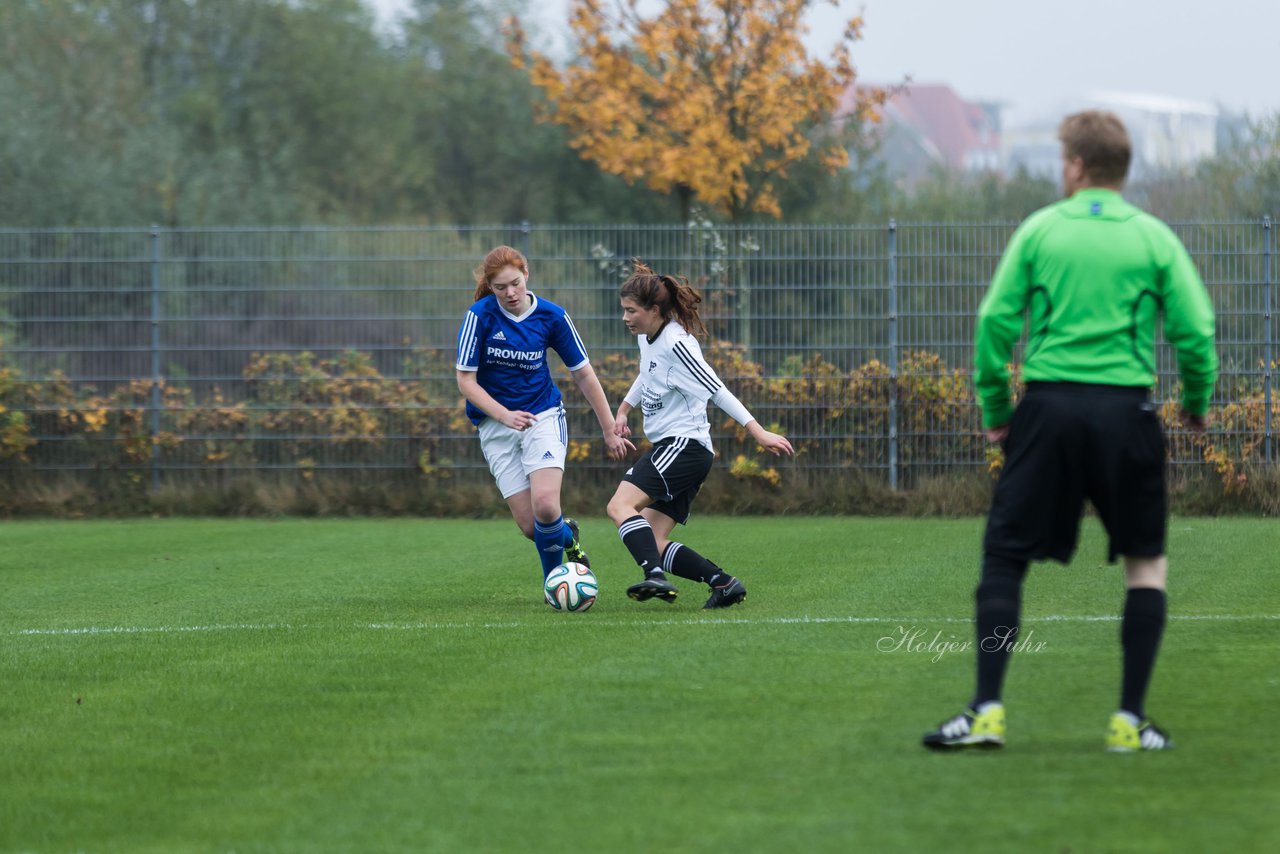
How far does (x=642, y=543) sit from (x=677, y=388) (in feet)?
2.62

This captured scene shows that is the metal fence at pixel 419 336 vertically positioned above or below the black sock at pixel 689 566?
above

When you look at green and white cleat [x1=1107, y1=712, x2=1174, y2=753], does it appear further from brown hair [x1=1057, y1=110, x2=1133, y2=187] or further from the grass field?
brown hair [x1=1057, y1=110, x2=1133, y2=187]

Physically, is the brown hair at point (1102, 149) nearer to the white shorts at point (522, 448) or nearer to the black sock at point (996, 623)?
the black sock at point (996, 623)

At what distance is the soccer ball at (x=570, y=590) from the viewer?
838cm

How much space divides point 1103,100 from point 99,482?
7742 centimetres

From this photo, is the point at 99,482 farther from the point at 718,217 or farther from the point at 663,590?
the point at 718,217

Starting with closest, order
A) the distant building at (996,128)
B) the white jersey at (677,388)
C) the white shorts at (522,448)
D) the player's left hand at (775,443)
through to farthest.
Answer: the player's left hand at (775,443)
the white jersey at (677,388)
the white shorts at (522,448)
the distant building at (996,128)

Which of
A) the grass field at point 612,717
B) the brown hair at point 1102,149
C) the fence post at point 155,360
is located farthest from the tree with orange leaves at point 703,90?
the brown hair at point 1102,149

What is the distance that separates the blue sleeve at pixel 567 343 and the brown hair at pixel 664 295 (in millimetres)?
431

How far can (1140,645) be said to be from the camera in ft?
16.3

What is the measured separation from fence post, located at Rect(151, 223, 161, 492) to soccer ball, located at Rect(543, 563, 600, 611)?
8246 mm

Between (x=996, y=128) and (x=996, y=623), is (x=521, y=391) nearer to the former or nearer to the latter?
(x=996, y=623)

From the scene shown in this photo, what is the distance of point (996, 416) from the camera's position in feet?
16.7

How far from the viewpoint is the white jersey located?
8430 mm
